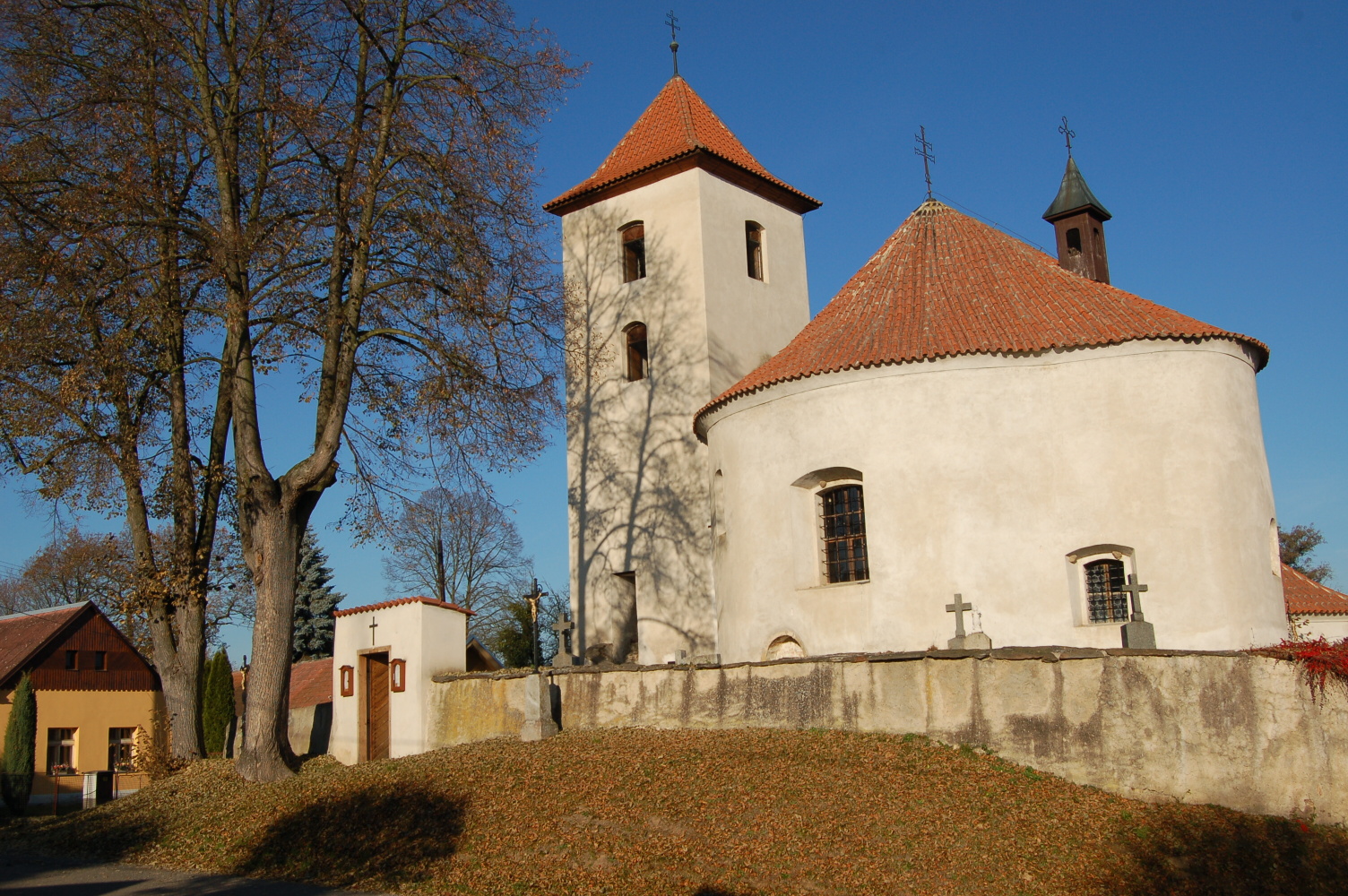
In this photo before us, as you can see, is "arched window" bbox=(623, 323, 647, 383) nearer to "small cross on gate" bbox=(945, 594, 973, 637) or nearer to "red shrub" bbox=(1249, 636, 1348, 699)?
"small cross on gate" bbox=(945, 594, 973, 637)

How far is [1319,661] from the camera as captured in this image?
10.5 meters

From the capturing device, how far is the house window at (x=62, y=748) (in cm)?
2733

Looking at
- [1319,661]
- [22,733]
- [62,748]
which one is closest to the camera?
[1319,661]

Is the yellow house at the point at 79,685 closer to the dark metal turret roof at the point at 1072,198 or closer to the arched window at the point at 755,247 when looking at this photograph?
the arched window at the point at 755,247

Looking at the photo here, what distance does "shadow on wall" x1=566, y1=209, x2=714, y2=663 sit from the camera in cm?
2206

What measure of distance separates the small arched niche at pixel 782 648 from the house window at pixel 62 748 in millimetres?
19344

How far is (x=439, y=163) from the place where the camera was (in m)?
16.2

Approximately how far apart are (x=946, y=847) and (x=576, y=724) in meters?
7.10

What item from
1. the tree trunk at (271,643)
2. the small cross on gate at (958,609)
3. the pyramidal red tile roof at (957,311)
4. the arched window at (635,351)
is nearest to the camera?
the small cross on gate at (958,609)

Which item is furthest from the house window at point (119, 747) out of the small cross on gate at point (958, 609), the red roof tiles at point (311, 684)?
the small cross on gate at point (958, 609)

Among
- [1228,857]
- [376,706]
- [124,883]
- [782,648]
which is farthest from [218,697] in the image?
[1228,857]

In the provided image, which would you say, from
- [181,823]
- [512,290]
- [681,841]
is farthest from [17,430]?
[681,841]

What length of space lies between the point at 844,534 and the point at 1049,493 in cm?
317

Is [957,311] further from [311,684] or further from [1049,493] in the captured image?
[311,684]
